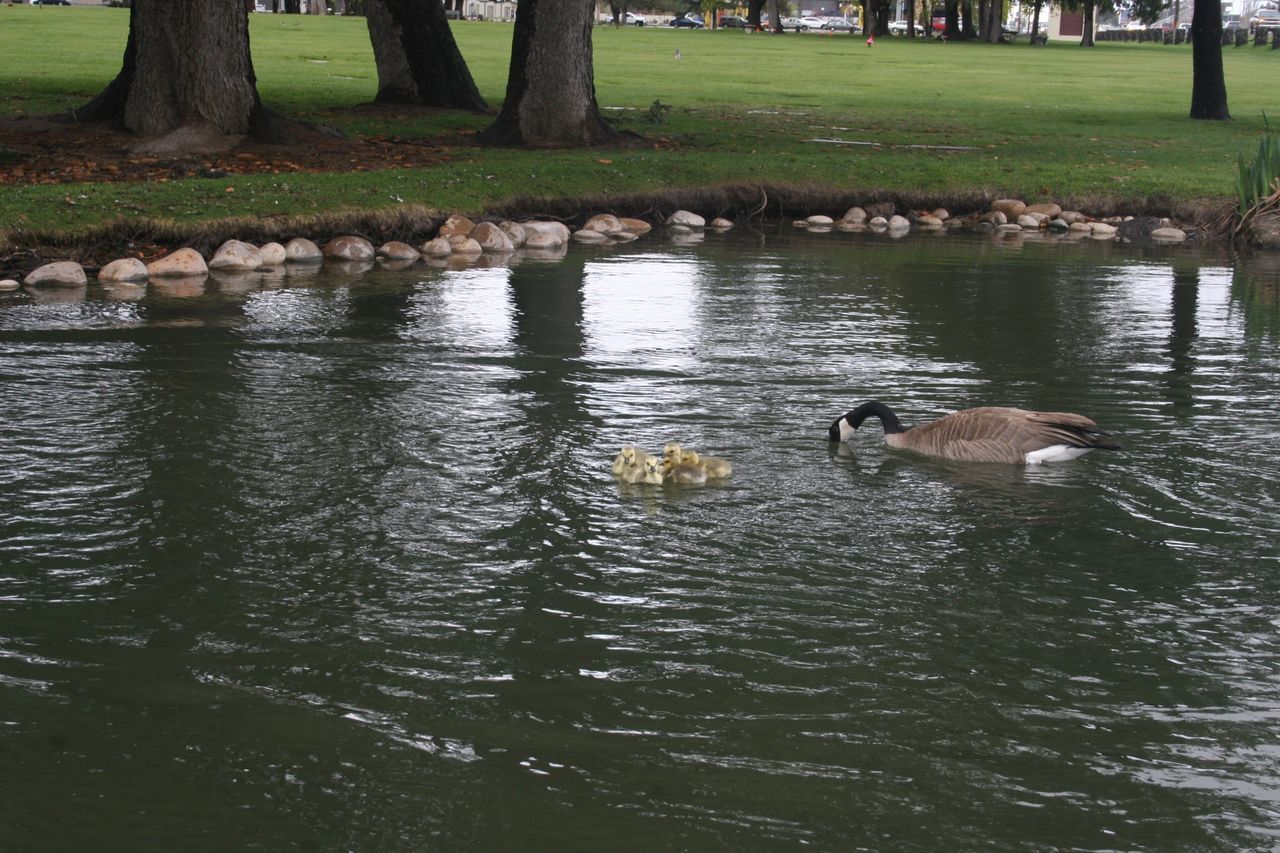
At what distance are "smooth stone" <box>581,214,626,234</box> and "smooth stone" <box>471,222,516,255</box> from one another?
1.87 m

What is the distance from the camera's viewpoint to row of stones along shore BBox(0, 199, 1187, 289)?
57.1 feet

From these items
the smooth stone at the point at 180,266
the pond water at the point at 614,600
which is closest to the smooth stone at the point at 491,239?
the smooth stone at the point at 180,266

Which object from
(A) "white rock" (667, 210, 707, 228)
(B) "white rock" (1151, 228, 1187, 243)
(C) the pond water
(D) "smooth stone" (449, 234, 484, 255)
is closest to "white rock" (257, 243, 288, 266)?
(D) "smooth stone" (449, 234, 484, 255)

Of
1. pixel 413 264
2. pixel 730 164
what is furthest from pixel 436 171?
pixel 730 164

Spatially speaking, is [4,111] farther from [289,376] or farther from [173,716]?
[173,716]

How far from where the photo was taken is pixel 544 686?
659 cm

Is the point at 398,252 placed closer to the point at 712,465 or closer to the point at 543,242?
the point at 543,242

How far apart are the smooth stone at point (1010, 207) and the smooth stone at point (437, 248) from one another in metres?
9.93

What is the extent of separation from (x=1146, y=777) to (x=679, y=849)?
1966 mm

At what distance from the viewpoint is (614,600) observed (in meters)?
7.55

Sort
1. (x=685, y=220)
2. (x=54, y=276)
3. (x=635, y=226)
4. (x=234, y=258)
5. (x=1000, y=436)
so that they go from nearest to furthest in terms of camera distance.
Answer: (x=1000, y=436)
(x=54, y=276)
(x=234, y=258)
(x=635, y=226)
(x=685, y=220)

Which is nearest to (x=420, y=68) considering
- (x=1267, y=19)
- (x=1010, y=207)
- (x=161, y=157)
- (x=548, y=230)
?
(x=161, y=157)

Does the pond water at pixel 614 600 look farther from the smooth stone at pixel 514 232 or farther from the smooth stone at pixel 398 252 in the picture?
the smooth stone at pixel 514 232

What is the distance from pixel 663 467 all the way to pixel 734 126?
2366 centimetres
